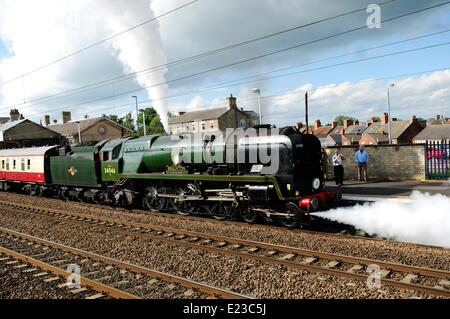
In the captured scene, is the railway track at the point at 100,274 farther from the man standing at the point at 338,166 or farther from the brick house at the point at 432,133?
the brick house at the point at 432,133

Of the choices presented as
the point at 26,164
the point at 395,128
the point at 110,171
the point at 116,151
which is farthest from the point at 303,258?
the point at 395,128

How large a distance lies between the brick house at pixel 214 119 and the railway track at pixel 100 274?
143 feet

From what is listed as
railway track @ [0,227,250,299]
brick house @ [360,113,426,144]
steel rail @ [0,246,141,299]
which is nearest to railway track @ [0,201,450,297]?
railway track @ [0,227,250,299]

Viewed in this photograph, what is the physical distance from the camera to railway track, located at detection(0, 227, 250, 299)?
6.23m

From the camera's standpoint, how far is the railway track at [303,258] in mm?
6344

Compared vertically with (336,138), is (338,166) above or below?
below

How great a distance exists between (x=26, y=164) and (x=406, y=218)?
22.9 meters

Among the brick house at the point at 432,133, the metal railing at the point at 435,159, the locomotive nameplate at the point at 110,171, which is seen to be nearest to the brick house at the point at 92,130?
the locomotive nameplate at the point at 110,171

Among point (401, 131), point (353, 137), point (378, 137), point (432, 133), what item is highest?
point (401, 131)

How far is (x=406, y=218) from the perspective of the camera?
10133mm

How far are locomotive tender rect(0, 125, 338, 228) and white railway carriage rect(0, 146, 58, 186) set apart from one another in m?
3.35

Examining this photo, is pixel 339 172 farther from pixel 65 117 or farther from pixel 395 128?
pixel 65 117

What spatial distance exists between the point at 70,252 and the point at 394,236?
918cm
